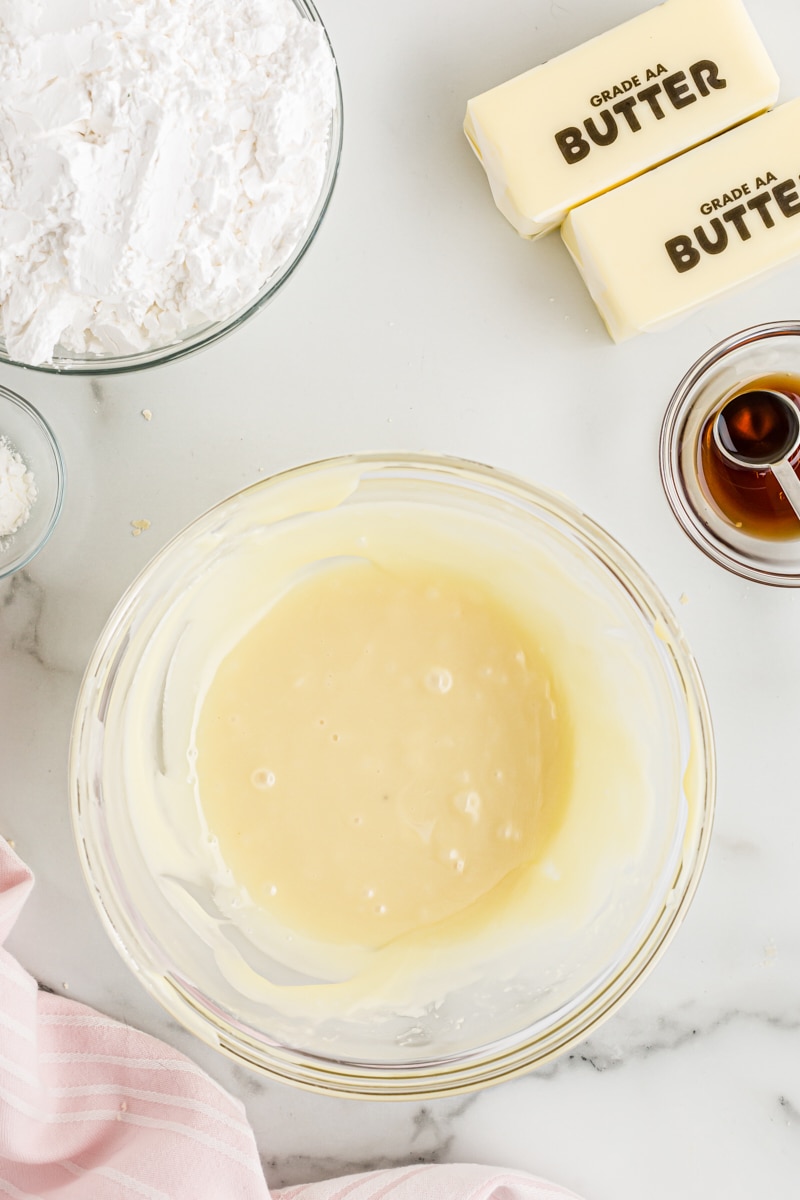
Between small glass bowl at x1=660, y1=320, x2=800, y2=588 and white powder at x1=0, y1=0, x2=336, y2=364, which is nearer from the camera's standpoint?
white powder at x1=0, y1=0, x2=336, y2=364

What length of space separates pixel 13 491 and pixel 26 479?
2cm

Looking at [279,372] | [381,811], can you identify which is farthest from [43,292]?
[381,811]

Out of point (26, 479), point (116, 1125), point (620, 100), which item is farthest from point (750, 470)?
point (116, 1125)

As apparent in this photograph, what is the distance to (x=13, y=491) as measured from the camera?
83 cm

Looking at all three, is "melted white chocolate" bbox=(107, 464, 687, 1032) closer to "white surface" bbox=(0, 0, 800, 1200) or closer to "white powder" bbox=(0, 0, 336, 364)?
"white surface" bbox=(0, 0, 800, 1200)

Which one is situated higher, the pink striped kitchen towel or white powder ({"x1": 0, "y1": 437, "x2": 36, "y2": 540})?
white powder ({"x1": 0, "y1": 437, "x2": 36, "y2": 540})

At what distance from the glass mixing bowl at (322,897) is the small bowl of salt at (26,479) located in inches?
5.4

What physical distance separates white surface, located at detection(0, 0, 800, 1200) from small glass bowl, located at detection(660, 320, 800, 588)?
1.4 inches

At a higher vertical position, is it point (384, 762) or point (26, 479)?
point (26, 479)

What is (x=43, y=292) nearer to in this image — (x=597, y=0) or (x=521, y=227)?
(x=521, y=227)

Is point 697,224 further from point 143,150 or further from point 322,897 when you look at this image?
point 322,897

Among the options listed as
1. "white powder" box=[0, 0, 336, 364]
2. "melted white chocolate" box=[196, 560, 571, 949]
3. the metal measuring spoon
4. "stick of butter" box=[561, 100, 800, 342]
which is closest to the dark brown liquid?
the metal measuring spoon

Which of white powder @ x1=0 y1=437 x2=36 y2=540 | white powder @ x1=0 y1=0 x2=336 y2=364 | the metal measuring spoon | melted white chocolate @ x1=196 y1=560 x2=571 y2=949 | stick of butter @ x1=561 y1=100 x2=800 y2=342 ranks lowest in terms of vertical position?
melted white chocolate @ x1=196 y1=560 x2=571 y2=949

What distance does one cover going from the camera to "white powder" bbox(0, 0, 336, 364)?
0.65m
